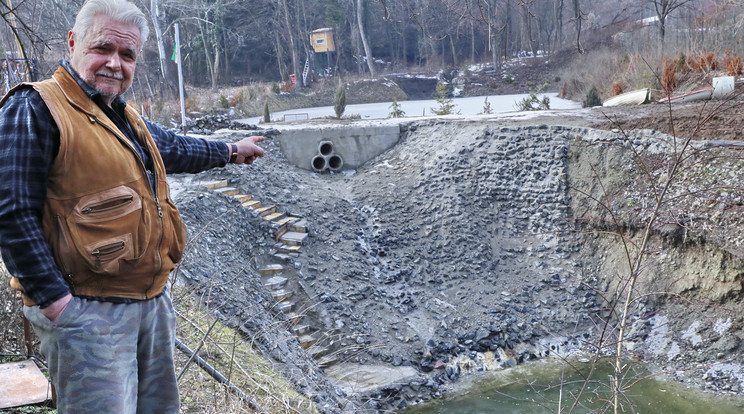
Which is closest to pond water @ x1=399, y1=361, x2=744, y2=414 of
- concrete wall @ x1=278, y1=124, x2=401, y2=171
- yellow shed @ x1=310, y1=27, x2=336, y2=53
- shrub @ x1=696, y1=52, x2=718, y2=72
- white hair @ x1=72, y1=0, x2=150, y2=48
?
white hair @ x1=72, y1=0, x2=150, y2=48

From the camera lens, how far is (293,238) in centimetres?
991

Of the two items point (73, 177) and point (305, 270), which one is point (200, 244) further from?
point (73, 177)

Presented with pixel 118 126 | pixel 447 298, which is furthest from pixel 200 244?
pixel 118 126

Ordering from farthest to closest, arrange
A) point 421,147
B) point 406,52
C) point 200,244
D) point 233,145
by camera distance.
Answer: point 406,52
point 421,147
point 200,244
point 233,145

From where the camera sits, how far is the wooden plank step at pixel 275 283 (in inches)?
347

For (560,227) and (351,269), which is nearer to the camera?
(351,269)

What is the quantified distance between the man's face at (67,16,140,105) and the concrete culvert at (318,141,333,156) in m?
11.4

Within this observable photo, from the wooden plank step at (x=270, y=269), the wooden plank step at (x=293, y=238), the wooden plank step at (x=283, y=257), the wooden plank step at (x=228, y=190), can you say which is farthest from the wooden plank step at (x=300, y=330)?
the wooden plank step at (x=228, y=190)

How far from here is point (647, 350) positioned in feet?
28.4

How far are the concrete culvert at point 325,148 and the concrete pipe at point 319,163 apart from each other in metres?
0.14

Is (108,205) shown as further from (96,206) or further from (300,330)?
(300,330)

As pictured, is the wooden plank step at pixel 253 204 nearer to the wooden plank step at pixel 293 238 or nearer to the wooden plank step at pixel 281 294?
the wooden plank step at pixel 293 238

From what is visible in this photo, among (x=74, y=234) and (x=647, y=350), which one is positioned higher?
(x=74, y=234)

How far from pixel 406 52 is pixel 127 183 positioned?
40.6m
